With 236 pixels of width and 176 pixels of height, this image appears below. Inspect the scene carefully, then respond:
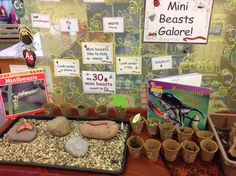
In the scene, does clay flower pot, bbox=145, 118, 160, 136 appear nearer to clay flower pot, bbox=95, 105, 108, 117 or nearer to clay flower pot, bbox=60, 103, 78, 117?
clay flower pot, bbox=95, 105, 108, 117

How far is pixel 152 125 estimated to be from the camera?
98cm

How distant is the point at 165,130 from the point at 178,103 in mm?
136

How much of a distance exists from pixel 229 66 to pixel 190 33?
0.24 m

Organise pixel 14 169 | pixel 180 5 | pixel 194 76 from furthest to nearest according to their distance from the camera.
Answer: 1. pixel 194 76
2. pixel 180 5
3. pixel 14 169

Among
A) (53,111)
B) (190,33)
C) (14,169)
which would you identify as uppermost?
(190,33)

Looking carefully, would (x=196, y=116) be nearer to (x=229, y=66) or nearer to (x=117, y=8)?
(x=229, y=66)

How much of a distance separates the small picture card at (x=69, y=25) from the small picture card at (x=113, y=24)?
13cm

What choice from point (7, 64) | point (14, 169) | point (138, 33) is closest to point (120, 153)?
point (14, 169)

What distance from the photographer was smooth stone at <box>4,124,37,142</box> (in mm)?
964

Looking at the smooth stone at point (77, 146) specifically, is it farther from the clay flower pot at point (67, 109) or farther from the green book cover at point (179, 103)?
the green book cover at point (179, 103)

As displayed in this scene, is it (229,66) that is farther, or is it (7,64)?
(7,64)

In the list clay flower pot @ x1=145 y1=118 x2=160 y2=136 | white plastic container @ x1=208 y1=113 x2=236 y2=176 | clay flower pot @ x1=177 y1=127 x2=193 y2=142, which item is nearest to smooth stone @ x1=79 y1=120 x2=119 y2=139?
clay flower pot @ x1=145 y1=118 x2=160 y2=136

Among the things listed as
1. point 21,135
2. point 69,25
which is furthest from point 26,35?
point 21,135

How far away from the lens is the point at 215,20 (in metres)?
0.97
